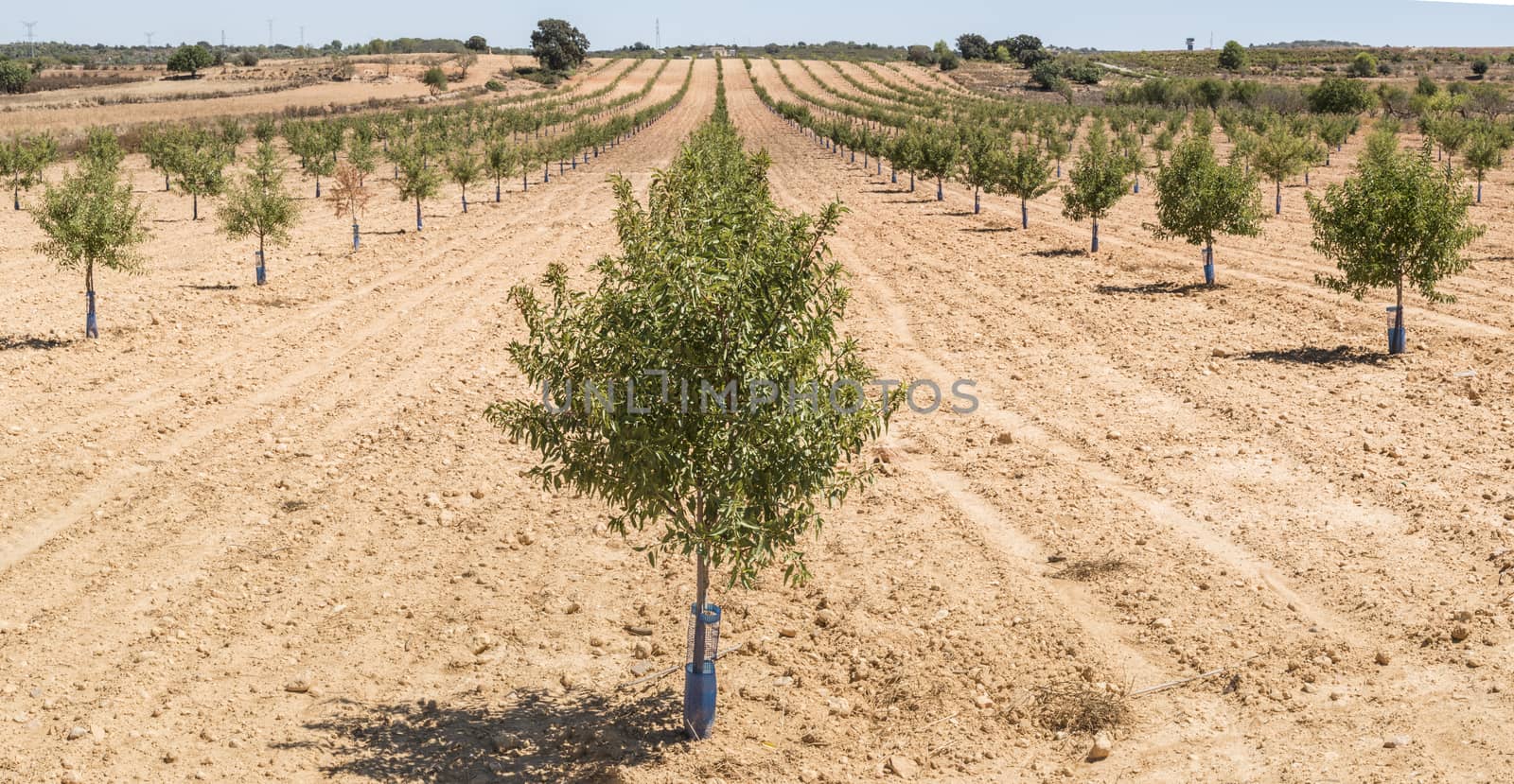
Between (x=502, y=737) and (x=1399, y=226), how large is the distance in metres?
18.2

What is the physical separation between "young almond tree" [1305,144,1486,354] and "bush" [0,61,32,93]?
467 feet

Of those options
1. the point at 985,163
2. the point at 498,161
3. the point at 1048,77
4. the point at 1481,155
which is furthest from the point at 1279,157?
the point at 1048,77

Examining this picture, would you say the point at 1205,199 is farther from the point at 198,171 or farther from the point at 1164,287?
the point at 198,171

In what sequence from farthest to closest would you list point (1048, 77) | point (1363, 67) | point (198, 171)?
point (1363, 67) < point (1048, 77) < point (198, 171)

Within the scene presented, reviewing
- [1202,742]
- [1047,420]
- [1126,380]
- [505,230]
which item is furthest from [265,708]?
[505,230]

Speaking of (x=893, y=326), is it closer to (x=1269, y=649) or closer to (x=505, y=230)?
(x=1269, y=649)

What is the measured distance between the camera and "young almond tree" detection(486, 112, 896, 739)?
887 cm

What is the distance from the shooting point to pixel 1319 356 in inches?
874

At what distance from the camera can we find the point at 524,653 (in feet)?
38.3

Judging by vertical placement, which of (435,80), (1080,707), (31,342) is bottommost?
(1080,707)

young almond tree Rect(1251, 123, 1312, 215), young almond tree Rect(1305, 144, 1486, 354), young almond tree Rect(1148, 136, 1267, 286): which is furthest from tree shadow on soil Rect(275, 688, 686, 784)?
young almond tree Rect(1251, 123, 1312, 215)

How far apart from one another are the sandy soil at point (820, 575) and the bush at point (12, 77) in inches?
4972

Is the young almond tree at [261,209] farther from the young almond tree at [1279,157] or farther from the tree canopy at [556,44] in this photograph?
the tree canopy at [556,44]

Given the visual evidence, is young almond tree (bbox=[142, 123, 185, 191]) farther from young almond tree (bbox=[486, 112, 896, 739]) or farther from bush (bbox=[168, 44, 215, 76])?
bush (bbox=[168, 44, 215, 76])
